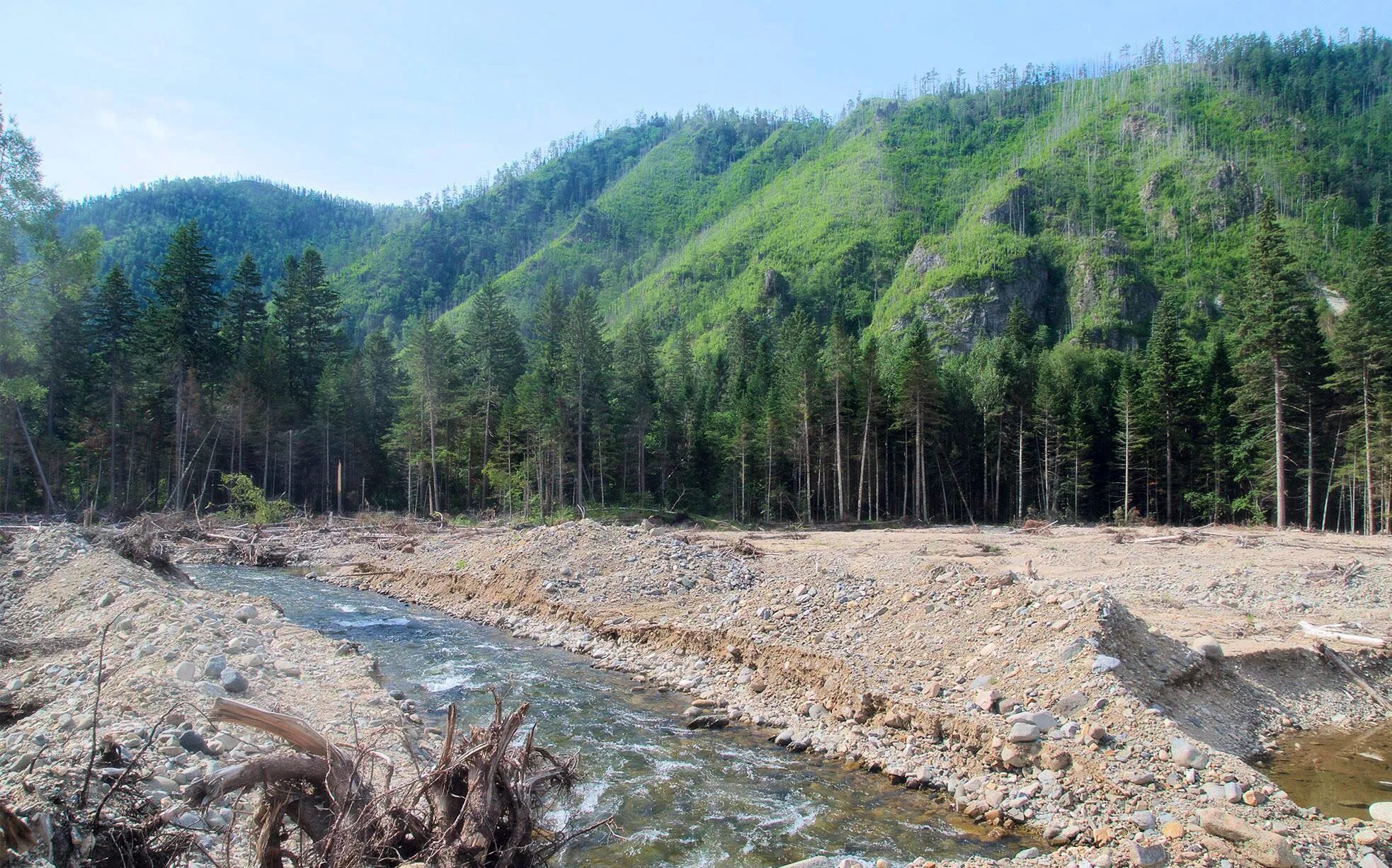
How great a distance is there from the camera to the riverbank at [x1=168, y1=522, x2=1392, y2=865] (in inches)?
300

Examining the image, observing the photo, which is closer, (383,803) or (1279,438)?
(383,803)

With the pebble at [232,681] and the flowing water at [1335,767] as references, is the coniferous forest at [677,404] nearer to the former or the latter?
the pebble at [232,681]

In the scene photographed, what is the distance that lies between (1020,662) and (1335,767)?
3.94 meters

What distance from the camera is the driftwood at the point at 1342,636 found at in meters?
13.1

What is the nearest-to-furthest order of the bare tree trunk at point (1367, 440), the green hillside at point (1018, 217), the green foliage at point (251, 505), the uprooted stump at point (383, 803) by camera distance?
the uprooted stump at point (383, 803) → the bare tree trunk at point (1367, 440) → the green foliage at point (251, 505) → the green hillside at point (1018, 217)

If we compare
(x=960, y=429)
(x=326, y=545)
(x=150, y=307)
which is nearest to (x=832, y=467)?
(x=960, y=429)

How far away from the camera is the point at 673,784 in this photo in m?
9.07

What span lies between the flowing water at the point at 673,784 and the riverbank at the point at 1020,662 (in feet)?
2.05

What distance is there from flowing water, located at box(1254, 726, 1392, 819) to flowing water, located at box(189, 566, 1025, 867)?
4190 millimetres

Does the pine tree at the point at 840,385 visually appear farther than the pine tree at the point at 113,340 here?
Yes

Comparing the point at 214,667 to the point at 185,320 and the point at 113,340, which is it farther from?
the point at 185,320

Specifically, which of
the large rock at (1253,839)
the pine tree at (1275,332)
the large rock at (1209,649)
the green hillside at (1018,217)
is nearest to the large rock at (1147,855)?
the large rock at (1253,839)

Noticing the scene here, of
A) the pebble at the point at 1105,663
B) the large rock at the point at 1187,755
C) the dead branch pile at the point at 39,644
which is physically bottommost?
the large rock at the point at 1187,755

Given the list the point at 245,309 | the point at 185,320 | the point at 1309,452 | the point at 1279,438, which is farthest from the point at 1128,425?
the point at 245,309
